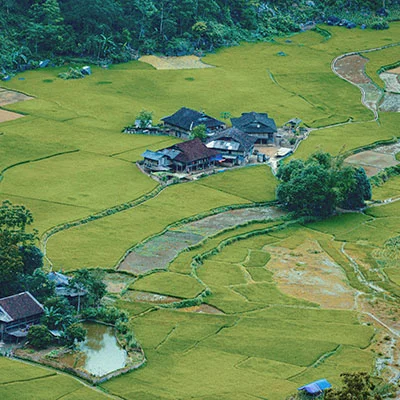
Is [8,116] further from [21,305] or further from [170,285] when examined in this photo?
[21,305]

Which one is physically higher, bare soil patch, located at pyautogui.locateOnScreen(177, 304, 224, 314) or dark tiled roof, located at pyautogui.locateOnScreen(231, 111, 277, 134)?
bare soil patch, located at pyautogui.locateOnScreen(177, 304, 224, 314)

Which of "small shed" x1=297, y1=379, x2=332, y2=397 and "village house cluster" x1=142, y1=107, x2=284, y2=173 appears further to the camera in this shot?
"village house cluster" x1=142, y1=107, x2=284, y2=173

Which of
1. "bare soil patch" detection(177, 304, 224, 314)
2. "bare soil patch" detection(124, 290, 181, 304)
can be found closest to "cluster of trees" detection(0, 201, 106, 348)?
"bare soil patch" detection(124, 290, 181, 304)

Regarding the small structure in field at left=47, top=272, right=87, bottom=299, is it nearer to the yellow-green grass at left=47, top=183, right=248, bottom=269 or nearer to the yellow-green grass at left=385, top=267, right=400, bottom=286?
the yellow-green grass at left=47, top=183, right=248, bottom=269

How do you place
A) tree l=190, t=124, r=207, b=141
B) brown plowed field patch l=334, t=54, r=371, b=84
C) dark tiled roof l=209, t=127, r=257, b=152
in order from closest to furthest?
dark tiled roof l=209, t=127, r=257, b=152 < tree l=190, t=124, r=207, b=141 < brown plowed field patch l=334, t=54, r=371, b=84

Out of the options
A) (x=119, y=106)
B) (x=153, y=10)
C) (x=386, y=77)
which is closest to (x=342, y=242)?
(x=119, y=106)
